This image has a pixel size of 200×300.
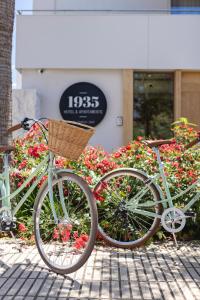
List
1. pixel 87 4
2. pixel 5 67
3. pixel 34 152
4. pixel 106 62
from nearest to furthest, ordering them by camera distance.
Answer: pixel 5 67
pixel 34 152
pixel 106 62
pixel 87 4

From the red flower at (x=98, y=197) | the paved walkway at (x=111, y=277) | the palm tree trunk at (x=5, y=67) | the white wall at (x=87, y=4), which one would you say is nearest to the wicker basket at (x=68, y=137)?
the paved walkway at (x=111, y=277)

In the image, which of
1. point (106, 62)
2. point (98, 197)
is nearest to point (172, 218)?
point (98, 197)

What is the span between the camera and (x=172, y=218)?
503 cm

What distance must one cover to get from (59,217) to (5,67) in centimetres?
235

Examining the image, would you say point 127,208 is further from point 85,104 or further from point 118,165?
point 85,104

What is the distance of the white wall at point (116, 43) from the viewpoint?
476 inches

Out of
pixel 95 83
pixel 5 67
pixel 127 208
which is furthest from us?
pixel 95 83

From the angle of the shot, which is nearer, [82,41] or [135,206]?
[135,206]

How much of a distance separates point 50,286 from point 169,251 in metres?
1.65

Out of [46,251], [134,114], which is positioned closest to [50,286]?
[46,251]

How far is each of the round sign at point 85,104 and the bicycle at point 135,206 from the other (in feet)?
21.6

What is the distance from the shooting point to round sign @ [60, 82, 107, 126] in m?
A: 12.1

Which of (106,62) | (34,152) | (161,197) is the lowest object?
(161,197)

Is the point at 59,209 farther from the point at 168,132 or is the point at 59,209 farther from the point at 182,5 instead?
the point at 182,5
